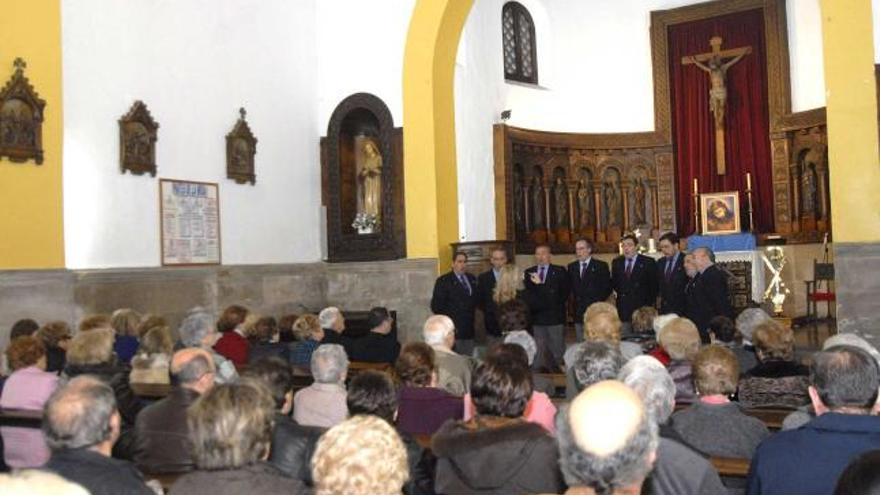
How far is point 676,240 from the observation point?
8914 mm

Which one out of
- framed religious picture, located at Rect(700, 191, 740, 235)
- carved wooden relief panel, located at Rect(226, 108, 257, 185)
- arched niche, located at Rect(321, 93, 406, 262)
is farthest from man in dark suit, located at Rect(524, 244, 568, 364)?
framed religious picture, located at Rect(700, 191, 740, 235)

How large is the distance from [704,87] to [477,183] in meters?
4.80

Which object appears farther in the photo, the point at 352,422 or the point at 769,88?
the point at 769,88

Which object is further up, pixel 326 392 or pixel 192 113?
pixel 192 113

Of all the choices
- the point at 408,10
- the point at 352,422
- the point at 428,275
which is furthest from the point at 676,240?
the point at 352,422

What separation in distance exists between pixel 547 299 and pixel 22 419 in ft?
17.9

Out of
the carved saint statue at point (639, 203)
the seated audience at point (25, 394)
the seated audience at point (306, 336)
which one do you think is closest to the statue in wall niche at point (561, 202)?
the carved saint statue at point (639, 203)

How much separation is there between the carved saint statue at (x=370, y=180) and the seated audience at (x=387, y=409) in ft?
26.7

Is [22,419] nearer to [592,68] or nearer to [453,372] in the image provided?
[453,372]

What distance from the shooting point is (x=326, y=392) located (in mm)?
4410

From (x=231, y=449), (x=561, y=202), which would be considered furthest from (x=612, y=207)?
(x=231, y=449)

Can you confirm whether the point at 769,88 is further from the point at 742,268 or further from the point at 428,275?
the point at 428,275

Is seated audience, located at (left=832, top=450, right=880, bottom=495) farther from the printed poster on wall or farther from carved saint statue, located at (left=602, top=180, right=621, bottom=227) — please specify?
carved saint statue, located at (left=602, top=180, right=621, bottom=227)

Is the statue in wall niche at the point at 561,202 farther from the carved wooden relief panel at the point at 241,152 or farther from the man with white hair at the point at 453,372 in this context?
the man with white hair at the point at 453,372
